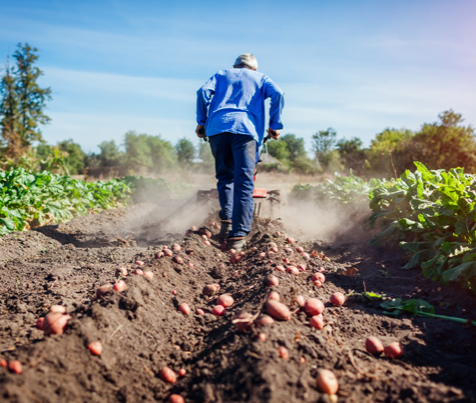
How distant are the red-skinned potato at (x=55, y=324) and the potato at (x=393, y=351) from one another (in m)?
1.70

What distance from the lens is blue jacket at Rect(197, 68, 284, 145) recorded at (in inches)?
163

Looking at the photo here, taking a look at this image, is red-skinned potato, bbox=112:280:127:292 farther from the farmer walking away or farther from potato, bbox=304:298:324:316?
the farmer walking away

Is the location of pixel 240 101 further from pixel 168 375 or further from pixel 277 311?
pixel 168 375

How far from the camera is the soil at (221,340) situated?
4.56 feet

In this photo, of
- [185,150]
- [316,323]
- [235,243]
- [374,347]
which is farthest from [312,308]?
[185,150]

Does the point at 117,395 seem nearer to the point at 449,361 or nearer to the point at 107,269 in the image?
the point at 449,361

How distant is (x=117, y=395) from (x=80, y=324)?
1.41 feet

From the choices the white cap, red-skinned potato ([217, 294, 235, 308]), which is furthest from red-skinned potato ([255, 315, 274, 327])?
the white cap

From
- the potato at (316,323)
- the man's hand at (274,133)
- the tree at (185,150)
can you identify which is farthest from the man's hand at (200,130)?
the tree at (185,150)

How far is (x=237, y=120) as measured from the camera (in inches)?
162

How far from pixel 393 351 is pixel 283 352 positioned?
63 centimetres

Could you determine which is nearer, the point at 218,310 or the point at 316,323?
the point at 316,323

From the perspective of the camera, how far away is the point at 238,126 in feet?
13.4

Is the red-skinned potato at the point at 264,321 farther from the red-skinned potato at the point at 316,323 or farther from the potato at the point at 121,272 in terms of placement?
the potato at the point at 121,272
